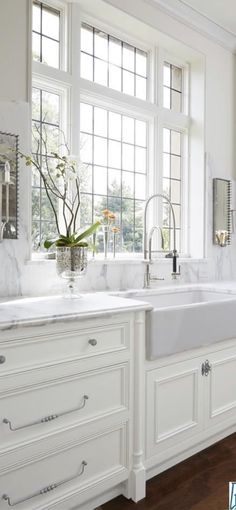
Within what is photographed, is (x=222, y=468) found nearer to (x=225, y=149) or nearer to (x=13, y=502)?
(x=13, y=502)

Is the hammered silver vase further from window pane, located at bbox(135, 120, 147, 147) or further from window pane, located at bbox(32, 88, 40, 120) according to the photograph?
window pane, located at bbox(135, 120, 147, 147)

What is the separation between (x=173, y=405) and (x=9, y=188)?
4.49 feet

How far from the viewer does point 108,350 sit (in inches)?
68.6

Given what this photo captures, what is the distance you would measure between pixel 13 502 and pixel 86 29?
8.95 feet

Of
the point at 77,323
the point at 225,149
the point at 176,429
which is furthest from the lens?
the point at 225,149

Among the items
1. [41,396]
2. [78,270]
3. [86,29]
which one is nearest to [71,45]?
[86,29]

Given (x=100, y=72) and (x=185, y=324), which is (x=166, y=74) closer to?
(x=100, y=72)

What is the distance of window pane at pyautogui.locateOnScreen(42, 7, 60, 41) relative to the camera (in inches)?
101

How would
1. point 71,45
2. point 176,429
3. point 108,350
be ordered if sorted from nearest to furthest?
point 108,350 → point 176,429 → point 71,45

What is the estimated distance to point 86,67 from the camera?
2.80 m

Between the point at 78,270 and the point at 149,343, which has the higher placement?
the point at 78,270

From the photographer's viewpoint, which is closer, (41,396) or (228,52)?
(41,396)

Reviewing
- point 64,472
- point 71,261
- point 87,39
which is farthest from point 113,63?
point 64,472

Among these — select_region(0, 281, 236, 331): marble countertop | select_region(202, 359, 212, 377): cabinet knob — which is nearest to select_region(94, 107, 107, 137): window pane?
select_region(0, 281, 236, 331): marble countertop
